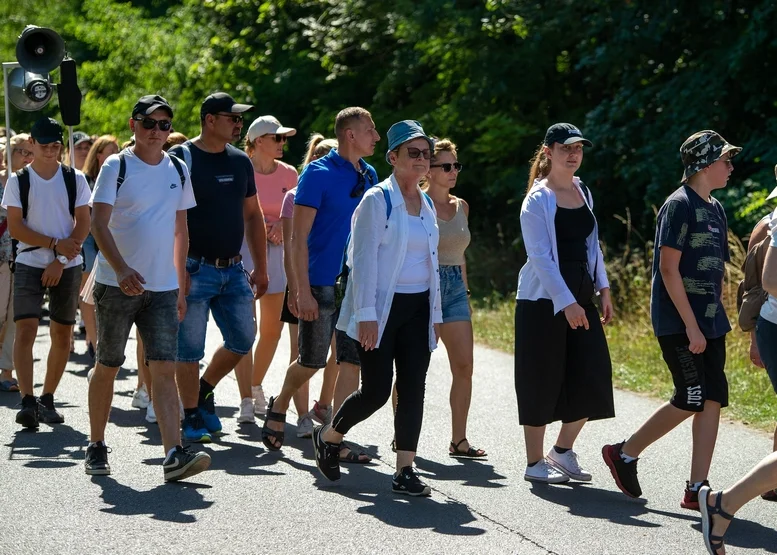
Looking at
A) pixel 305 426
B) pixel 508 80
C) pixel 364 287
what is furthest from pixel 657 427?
pixel 508 80

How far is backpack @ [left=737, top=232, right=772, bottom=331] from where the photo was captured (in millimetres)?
6938

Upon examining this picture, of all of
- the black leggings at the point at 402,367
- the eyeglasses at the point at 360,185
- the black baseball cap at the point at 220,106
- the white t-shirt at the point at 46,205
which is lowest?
the black leggings at the point at 402,367

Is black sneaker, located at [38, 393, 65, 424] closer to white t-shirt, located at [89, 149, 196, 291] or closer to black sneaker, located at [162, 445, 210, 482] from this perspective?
white t-shirt, located at [89, 149, 196, 291]

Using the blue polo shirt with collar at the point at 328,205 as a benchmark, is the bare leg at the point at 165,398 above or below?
below

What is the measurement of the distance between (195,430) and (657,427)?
2988 mm

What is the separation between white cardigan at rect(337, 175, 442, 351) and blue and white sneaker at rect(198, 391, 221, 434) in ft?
6.80

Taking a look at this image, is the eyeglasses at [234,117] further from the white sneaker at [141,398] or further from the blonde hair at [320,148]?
the white sneaker at [141,398]

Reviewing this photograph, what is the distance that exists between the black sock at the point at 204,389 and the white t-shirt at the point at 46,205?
3.97ft

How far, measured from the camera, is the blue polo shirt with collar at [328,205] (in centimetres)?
787

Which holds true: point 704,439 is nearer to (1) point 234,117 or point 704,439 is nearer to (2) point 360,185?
(2) point 360,185

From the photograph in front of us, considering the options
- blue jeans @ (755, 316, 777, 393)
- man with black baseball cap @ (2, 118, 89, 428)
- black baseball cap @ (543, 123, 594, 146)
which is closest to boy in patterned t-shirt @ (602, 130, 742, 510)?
blue jeans @ (755, 316, 777, 393)

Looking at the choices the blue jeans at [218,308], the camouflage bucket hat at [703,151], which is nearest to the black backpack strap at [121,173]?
the blue jeans at [218,308]

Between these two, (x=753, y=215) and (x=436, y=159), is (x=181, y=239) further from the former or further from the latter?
(x=753, y=215)

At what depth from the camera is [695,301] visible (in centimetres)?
663
